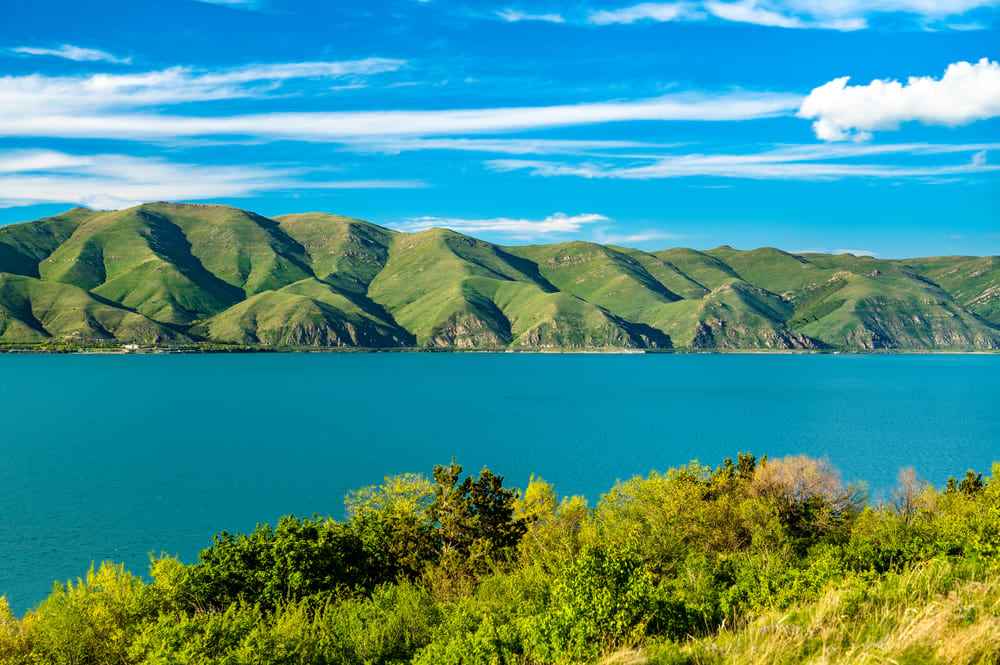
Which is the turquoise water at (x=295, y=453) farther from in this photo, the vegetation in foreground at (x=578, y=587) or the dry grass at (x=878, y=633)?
the dry grass at (x=878, y=633)

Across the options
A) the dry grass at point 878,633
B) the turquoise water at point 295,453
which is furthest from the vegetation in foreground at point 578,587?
the turquoise water at point 295,453

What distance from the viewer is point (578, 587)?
22.7 metres

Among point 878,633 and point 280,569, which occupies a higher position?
point 878,633

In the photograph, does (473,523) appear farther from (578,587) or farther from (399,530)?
(578,587)

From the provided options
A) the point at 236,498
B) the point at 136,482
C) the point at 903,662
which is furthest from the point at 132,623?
the point at 136,482

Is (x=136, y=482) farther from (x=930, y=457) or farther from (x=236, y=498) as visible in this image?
(x=930, y=457)

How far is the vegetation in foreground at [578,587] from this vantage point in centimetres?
1720

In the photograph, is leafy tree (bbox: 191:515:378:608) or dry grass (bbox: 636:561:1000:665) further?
leafy tree (bbox: 191:515:378:608)

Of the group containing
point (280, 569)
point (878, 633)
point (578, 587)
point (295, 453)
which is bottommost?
point (295, 453)

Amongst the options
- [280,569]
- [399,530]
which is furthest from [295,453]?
[280,569]

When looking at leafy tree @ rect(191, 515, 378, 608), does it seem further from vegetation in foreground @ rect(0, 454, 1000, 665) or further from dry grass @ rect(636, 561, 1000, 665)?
dry grass @ rect(636, 561, 1000, 665)

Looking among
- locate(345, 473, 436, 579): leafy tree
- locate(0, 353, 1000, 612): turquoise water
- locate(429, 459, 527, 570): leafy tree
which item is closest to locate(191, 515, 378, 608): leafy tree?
locate(345, 473, 436, 579): leafy tree

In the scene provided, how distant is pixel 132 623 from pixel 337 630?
13.5 meters

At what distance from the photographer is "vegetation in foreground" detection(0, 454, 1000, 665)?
677 inches
